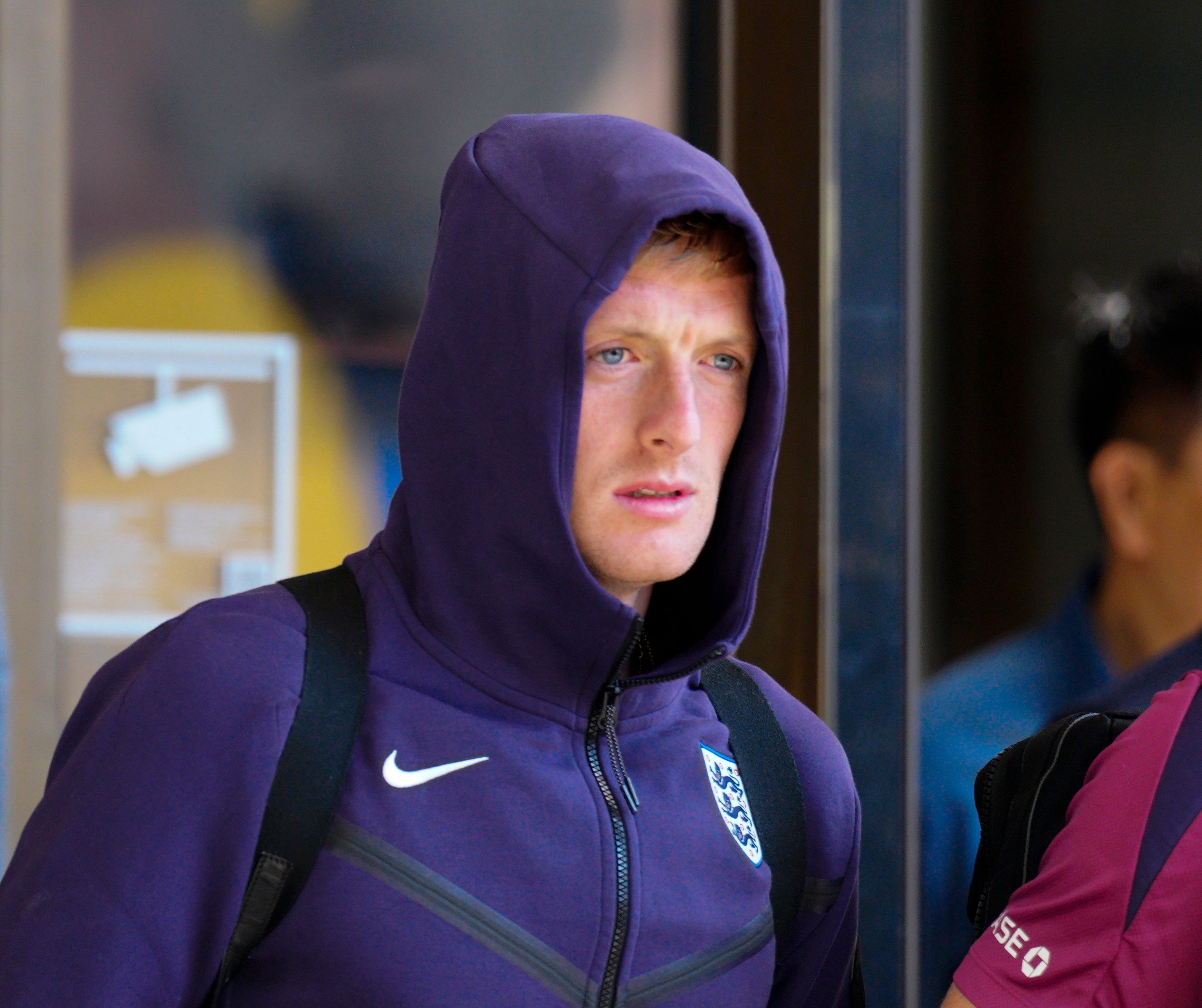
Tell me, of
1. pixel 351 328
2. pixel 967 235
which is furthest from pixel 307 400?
pixel 967 235

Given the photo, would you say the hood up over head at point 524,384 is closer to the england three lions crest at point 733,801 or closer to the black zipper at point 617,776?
the black zipper at point 617,776

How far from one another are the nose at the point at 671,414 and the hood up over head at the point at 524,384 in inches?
3.5

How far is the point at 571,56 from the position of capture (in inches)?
131

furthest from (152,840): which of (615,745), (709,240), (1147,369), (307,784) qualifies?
(1147,369)

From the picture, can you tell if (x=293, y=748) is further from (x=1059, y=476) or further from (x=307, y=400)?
(x=1059, y=476)

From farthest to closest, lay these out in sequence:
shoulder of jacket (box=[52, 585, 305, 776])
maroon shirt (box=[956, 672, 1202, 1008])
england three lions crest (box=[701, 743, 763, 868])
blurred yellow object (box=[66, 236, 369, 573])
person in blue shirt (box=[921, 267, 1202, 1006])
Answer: person in blue shirt (box=[921, 267, 1202, 1006])
blurred yellow object (box=[66, 236, 369, 573])
england three lions crest (box=[701, 743, 763, 868])
shoulder of jacket (box=[52, 585, 305, 776])
maroon shirt (box=[956, 672, 1202, 1008])

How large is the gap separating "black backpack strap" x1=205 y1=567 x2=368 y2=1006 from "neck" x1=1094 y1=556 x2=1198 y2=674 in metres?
2.38

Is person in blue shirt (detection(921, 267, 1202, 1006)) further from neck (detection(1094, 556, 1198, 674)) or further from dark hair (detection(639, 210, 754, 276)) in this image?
dark hair (detection(639, 210, 754, 276))

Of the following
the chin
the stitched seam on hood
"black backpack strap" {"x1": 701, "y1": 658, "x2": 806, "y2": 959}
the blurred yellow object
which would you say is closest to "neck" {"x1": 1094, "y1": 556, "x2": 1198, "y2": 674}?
the blurred yellow object

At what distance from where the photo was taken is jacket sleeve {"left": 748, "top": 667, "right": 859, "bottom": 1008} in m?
1.76

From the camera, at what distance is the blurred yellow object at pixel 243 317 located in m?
3.30

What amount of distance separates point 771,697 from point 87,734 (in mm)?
826

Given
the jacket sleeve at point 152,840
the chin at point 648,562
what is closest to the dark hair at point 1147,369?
the chin at point 648,562

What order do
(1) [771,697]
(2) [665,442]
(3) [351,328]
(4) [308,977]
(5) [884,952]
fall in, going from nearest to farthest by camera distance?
(4) [308,977] < (2) [665,442] < (1) [771,697] < (5) [884,952] < (3) [351,328]
